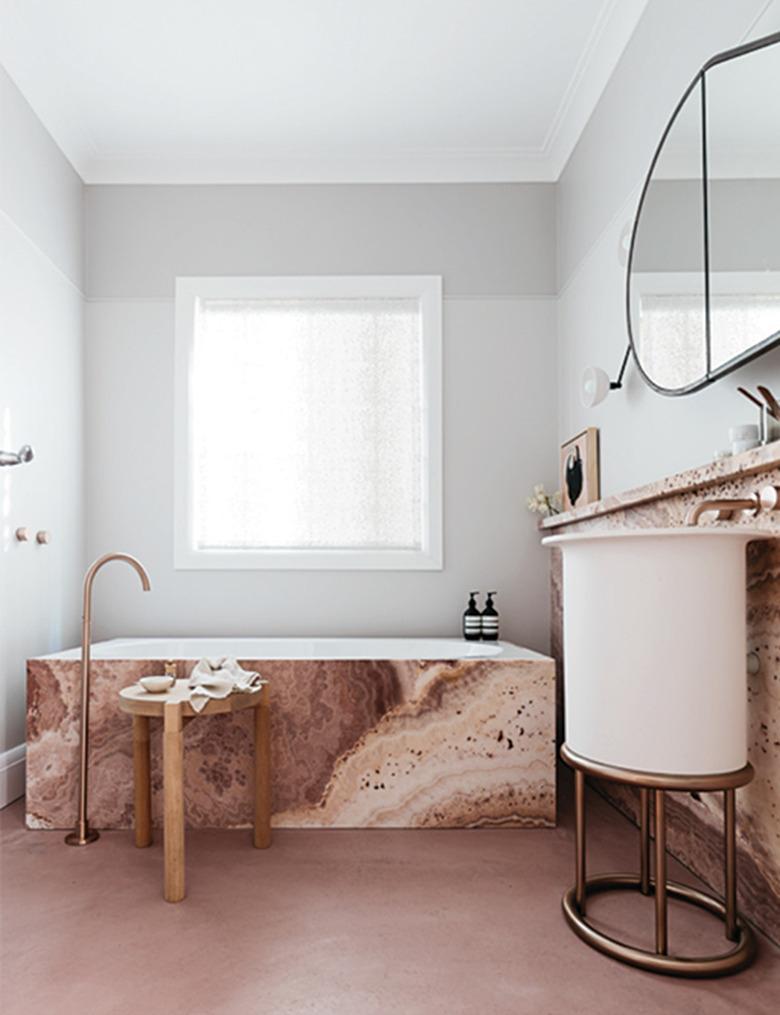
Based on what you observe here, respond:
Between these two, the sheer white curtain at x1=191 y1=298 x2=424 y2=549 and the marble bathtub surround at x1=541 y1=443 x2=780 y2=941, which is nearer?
the marble bathtub surround at x1=541 y1=443 x2=780 y2=941

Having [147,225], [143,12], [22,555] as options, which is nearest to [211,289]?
[147,225]

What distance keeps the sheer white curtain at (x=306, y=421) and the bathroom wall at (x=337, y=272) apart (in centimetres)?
16

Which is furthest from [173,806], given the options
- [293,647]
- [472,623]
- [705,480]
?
[472,623]

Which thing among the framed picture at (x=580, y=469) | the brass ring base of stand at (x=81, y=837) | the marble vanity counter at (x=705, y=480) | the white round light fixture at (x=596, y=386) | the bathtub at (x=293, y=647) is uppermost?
the white round light fixture at (x=596, y=386)

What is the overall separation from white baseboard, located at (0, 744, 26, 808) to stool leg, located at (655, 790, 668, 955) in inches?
89.5

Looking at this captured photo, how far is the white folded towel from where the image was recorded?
7.60 feet

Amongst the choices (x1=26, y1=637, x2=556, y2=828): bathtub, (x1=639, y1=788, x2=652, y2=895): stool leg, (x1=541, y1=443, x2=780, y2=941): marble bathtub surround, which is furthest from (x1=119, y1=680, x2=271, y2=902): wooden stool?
(x1=541, y1=443, x2=780, y2=941): marble bathtub surround

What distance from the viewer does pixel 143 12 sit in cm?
282

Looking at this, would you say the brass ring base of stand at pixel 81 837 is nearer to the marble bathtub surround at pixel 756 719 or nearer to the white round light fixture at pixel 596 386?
the marble bathtub surround at pixel 756 719

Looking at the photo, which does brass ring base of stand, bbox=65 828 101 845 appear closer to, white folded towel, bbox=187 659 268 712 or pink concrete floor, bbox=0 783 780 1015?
pink concrete floor, bbox=0 783 780 1015

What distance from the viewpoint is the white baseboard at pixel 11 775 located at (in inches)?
115

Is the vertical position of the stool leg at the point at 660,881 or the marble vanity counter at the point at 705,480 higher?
the marble vanity counter at the point at 705,480

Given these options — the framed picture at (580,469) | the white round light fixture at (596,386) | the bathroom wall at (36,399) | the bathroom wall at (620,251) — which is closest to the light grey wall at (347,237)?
the bathroom wall at (620,251)

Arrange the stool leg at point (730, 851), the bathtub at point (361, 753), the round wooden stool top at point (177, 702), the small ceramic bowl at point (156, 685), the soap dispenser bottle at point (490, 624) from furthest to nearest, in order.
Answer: the soap dispenser bottle at point (490, 624) < the bathtub at point (361, 753) < the small ceramic bowl at point (156, 685) < the round wooden stool top at point (177, 702) < the stool leg at point (730, 851)
